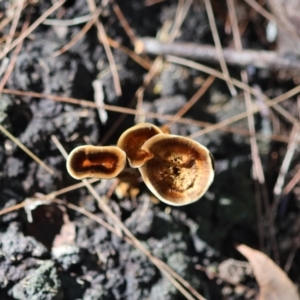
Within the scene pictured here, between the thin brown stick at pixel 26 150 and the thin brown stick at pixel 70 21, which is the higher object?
the thin brown stick at pixel 70 21

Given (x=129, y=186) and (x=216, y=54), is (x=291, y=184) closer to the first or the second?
(x=216, y=54)

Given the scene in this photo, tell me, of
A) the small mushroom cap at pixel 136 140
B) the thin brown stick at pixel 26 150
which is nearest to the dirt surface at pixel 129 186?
the thin brown stick at pixel 26 150

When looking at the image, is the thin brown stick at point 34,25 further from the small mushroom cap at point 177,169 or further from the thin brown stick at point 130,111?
the small mushroom cap at point 177,169

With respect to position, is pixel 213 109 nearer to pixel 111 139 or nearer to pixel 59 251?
pixel 111 139

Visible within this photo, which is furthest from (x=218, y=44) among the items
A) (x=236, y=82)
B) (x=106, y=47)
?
(x=106, y=47)

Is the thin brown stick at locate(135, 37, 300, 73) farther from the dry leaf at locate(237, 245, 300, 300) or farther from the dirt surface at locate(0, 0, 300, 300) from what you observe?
the dry leaf at locate(237, 245, 300, 300)

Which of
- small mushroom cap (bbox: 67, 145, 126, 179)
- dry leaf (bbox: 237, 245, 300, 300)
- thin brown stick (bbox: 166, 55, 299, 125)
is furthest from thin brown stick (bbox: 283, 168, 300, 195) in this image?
small mushroom cap (bbox: 67, 145, 126, 179)

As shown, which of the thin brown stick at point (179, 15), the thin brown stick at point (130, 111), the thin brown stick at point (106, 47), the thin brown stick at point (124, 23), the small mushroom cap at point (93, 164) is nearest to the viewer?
the small mushroom cap at point (93, 164)
